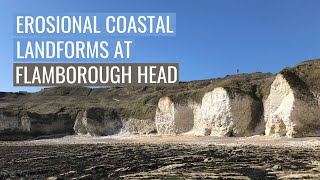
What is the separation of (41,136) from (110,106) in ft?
52.4

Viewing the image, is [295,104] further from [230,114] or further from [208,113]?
[208,113]

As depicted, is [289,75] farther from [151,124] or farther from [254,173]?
[151,124]

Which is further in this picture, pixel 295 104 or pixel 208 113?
pixel 208 113

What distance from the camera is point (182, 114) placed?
70312 millimetres

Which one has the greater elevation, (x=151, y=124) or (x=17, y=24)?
(x=17, y=24)

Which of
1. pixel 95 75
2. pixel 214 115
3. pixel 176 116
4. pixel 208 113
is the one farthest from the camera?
pixel 176 116

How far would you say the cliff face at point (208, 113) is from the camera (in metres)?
45.9

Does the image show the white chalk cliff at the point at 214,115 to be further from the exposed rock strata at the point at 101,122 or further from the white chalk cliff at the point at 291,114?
the exposed rock strata at the point at 101,122

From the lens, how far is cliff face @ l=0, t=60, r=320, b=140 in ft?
151

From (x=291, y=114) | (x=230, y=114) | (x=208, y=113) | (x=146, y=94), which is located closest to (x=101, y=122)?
(x=146, y=94)

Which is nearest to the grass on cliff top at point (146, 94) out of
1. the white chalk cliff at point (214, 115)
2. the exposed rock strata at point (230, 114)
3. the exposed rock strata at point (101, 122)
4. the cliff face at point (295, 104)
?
the white chalk cliff at point (214, 115)

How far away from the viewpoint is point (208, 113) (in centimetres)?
6272

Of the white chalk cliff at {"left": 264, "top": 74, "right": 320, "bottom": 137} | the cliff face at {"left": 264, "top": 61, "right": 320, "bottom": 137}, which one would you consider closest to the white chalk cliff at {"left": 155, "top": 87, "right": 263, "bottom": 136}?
the cliff face at {"left": 264, "top": 61, "right": 320, "bottom": 137}

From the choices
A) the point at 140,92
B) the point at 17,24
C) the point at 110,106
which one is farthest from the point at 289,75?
the point at 140,92
